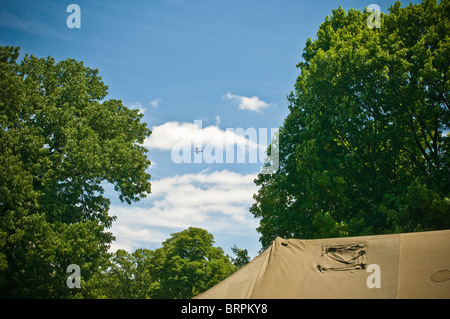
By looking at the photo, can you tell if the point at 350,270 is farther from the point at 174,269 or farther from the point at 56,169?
the point at 174,269

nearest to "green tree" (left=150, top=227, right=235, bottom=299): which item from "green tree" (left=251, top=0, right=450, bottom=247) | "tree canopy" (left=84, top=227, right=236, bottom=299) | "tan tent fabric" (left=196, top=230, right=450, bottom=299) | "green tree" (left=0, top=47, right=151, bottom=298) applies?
"tree canopy" (left=84, top=227, right=236, bottom=299)

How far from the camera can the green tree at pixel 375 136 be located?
15.6 meters

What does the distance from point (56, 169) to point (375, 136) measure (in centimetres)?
1811

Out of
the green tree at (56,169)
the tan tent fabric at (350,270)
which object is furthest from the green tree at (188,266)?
the tan tent fabric at (350,270)

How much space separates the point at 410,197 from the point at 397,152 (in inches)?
156

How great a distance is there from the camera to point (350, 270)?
A: 736 cm

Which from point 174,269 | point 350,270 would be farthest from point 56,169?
point 174,269

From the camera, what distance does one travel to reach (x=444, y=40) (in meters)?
16.1

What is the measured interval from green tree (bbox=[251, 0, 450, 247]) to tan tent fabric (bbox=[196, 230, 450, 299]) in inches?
299

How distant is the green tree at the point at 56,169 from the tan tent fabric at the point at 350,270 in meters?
12.9

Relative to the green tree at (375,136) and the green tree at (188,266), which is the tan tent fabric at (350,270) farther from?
the green tree at (188,266)

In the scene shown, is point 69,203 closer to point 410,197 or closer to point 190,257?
point 410,197

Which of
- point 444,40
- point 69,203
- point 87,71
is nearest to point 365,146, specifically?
point 444,40

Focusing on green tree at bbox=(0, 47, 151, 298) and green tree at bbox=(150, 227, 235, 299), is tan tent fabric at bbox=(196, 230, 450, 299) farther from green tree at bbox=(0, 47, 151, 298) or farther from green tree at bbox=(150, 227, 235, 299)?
green tree at bbox=(150, 227, 235, 299)
